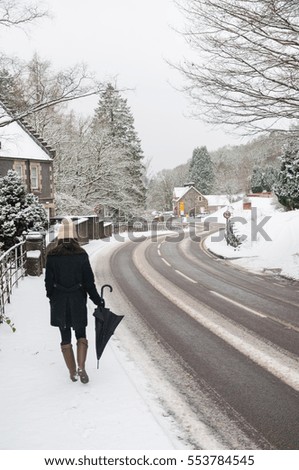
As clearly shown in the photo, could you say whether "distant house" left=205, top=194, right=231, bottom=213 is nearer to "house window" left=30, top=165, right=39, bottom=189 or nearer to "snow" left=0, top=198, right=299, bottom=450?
"house window" left=30, top=165, right=39, bottom=189

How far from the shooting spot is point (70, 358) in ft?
16.5

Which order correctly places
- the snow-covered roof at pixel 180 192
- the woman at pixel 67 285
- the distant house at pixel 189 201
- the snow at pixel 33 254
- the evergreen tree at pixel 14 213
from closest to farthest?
the woman at pixel 67 285 → the snow at pixel 33 254 → the evergreen tree at pixel 14 213 → the snow-covered roof at pixel 180 192 → the distant house at pixel 189 201

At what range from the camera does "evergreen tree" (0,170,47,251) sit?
18.1 metres

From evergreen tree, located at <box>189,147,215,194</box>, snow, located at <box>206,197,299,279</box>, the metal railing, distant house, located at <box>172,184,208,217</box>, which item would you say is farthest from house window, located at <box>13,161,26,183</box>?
evergreen tree, located at <box>189,147,215,194</box>

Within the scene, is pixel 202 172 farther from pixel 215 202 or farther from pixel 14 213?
pixel 14 213

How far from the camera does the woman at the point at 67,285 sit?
493 centimetres

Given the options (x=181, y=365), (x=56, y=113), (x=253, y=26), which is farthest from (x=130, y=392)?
(x=56, y=113)

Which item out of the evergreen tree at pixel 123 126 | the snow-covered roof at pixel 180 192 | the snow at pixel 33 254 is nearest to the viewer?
the snow at pixel 33 254

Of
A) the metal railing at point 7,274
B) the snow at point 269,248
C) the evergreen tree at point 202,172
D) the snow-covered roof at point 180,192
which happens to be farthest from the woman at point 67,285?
the evergreen tree at point 202,172

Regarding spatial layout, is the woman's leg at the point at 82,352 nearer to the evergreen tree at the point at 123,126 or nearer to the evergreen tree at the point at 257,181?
the evergreen tree at the point at 123,126

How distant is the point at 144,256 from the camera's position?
2167cm

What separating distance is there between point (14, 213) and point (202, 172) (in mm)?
83666
